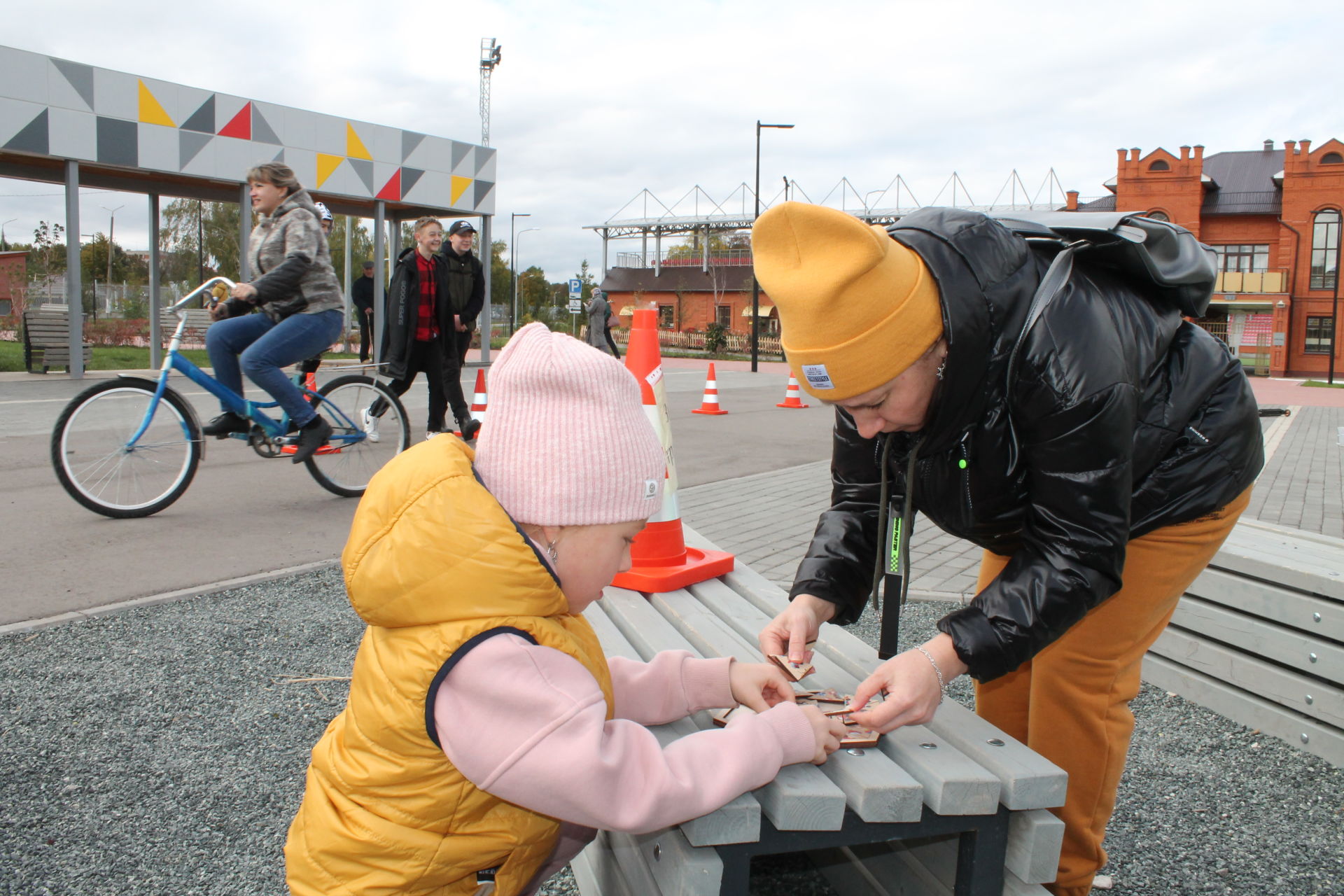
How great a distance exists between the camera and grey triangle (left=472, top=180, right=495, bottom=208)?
65.8 ft

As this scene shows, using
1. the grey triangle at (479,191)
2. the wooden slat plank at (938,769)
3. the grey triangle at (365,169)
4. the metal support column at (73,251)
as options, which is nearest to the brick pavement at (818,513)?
the wooden slat plank at (938,769)

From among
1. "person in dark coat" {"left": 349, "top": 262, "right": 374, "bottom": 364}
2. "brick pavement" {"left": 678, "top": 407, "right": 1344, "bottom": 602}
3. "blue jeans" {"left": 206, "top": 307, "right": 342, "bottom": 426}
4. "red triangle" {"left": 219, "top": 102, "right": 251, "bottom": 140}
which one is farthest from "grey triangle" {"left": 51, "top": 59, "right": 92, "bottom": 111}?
"brick pavement" {"left": 678, "top": 407, "right": 1344, "bottom": 602}

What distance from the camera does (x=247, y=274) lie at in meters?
15.5

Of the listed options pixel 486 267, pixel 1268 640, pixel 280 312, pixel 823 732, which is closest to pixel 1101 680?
pixel 823 732

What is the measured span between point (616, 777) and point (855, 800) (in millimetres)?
415

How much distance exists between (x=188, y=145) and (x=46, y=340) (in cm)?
376

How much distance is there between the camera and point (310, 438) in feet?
19.5

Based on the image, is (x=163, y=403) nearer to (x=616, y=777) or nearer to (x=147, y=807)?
(x=147, y=807)

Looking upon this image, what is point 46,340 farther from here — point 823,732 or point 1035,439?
point 1035,439

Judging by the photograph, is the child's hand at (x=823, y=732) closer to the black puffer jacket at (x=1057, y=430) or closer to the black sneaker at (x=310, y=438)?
the black puffer jacket at (x=1057, y=430)

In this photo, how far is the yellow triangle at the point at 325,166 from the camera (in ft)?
56.3

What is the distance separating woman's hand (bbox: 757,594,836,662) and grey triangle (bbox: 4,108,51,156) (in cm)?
1522

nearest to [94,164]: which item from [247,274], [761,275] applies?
[247,274]

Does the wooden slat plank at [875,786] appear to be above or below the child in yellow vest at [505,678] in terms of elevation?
below
